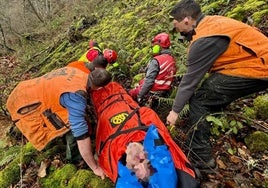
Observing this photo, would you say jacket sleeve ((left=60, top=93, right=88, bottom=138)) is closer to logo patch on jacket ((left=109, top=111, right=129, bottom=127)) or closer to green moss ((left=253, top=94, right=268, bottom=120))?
logo patch on jacket ((left=109, top=111, right=129, bottom=127))

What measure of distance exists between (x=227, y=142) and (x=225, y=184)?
76cm

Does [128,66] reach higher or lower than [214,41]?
lower

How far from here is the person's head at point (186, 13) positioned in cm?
390

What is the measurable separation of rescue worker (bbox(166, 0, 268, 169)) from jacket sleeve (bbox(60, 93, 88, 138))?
120cm

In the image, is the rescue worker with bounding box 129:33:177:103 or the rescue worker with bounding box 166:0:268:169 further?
the rescue worker with bounding box 129:33:177:103

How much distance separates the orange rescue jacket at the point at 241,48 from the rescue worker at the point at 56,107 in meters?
1.76

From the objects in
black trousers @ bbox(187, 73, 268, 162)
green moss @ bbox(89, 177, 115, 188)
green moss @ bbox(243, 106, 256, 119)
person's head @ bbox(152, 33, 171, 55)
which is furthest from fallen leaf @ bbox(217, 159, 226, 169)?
person's head @ bbox(152, 33, 171, 55)

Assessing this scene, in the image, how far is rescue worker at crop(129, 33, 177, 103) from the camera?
6.22m

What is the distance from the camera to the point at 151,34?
9773 millimetres

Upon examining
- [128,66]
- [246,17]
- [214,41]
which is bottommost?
[128,66]

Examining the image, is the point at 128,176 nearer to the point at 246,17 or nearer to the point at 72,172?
the point at 72,172

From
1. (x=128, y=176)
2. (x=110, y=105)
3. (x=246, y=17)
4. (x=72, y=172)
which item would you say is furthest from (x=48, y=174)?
(x=246, y=17)

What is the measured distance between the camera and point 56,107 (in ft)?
15.3

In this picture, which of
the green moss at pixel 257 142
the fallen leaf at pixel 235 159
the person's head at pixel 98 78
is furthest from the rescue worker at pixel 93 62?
the green moss at pixel 257 142
